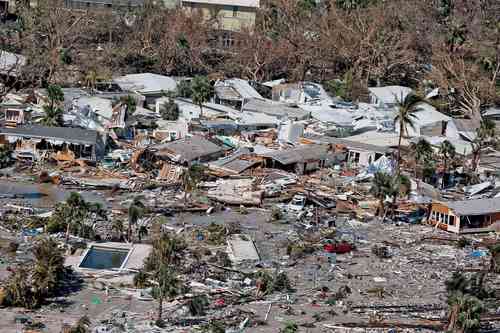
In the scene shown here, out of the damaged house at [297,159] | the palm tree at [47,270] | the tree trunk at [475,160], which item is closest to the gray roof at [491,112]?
the tree trunk at [475,160]

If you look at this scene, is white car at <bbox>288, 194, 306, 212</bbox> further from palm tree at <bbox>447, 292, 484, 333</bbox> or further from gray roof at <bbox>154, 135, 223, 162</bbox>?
palm tree at <bbox>447, 292, 484, 333</bbox>

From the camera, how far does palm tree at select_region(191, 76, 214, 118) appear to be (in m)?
46.8

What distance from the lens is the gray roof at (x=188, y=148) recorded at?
130 feet

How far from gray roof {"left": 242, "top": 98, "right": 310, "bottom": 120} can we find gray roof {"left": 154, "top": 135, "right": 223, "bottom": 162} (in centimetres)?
704

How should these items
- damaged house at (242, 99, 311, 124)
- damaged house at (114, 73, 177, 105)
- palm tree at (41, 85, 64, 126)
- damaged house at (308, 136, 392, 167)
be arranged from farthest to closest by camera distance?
damaged house at (114, 73, 177, 105) < damaged house at (242, 99, 311, 124) < palm tree at (41, 85, 64, 126) < damaged house at (308, 136, 392, 167)

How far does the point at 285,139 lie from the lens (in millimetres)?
43969

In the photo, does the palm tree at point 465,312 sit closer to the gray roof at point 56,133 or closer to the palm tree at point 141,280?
the palm tree at point 141,280

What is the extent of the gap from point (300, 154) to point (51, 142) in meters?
9.56

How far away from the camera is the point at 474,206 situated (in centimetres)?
3484

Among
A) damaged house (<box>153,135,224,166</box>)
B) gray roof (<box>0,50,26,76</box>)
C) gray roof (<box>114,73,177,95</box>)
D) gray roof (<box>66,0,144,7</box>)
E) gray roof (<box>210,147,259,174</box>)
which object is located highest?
gray roof (<box>66,0,144,7</box>)

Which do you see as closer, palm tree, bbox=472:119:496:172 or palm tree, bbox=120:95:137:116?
palm tree, bbox=472:119:496:172

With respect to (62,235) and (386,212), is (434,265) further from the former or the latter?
(62,235)

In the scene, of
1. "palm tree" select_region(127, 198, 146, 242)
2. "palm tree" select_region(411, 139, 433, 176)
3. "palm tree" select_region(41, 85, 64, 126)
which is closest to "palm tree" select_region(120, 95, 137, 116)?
"palm tree" select_region(41, 85, 64, 126)

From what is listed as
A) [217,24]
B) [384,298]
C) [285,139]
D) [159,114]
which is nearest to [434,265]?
[384,298]
